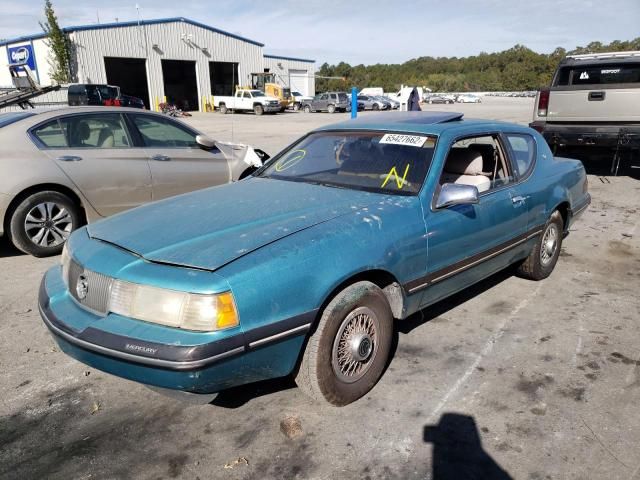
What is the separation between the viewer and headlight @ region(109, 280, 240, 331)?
7.43ft

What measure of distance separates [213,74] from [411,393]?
46524 millimetres

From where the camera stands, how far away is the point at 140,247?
261 cm

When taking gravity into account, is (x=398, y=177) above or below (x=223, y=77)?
below

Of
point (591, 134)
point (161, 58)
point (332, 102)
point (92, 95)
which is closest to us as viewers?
point (591, 134)

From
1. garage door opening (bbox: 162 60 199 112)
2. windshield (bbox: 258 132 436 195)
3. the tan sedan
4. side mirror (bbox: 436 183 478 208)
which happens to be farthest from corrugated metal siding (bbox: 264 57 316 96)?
side mirror (bbox: 436 183 478 208)

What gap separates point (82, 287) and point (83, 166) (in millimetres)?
3294

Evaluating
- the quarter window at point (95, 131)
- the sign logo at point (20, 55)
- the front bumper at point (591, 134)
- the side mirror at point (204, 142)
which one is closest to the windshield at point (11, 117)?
the quarter window at point (95, 131)

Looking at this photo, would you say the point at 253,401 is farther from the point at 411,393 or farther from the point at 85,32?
the point at 85,32

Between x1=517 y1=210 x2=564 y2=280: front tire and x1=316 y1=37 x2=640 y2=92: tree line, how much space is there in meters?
83.8

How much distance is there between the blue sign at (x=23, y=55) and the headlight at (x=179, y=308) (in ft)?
134

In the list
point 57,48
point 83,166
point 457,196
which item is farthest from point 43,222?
point 57,48

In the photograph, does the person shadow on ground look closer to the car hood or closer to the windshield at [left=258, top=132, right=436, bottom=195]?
the car hood

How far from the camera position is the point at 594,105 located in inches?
362

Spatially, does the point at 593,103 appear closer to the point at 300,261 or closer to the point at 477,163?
the point at 477,163
